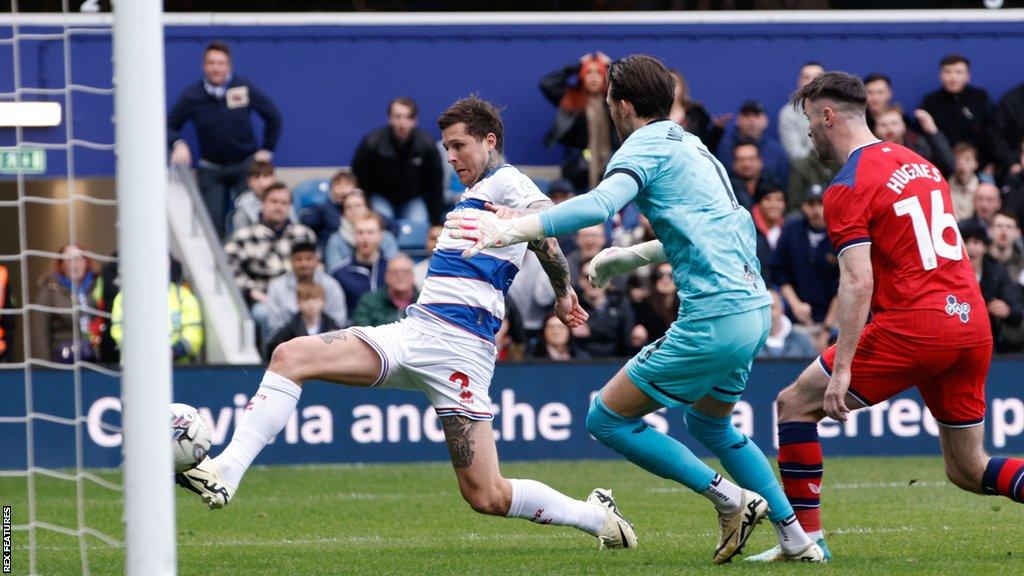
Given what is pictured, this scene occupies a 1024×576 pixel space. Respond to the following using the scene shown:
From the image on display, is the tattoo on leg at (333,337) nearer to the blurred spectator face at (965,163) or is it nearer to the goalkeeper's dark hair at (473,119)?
the goalkeeper's dark hair at (473,119)

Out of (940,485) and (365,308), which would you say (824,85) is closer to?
(940,485)

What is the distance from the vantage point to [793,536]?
22.2 feet

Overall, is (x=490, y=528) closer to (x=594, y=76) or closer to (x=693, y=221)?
(x=693, y=221)

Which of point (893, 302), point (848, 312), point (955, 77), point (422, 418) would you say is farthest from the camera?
point (955, 77)

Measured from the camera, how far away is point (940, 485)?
11000mm

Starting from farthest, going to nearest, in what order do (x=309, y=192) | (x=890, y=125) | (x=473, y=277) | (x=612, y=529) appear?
(x=309, y=192), (x=890, y=125), (x=612, y=529), (x=473, y=277)

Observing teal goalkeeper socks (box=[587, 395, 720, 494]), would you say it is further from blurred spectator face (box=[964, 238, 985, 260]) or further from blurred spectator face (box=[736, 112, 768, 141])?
blurred spectator face (box=[736, 112, 768, 141])

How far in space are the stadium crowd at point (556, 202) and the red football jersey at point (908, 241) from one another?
22.2 feet

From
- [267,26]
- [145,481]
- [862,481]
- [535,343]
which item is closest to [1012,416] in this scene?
[862,481]

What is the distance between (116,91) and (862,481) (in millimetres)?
7602

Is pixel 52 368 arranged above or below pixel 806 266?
below

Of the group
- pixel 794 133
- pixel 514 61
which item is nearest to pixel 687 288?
pixel 794 133

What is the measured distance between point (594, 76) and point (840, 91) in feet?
29.3

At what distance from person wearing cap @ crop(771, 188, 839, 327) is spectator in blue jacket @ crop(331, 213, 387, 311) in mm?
3543
